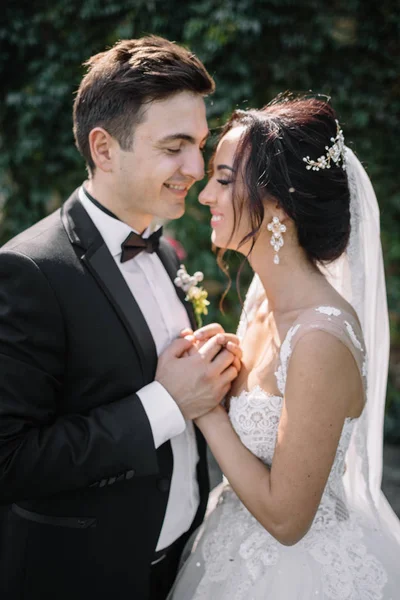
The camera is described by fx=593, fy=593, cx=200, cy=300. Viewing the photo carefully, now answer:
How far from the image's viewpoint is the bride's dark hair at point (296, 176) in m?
2.12

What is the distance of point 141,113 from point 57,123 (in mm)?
3159

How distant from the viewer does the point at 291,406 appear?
1.92m

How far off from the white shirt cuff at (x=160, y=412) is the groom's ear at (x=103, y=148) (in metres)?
0.87

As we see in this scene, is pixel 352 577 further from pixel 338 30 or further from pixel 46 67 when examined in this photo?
pixel 46 67

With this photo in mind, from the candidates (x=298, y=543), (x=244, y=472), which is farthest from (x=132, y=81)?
(x=298, y=543)

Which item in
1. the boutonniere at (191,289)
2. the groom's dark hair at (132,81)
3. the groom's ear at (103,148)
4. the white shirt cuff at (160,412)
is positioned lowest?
the white shirt cuff at (160,412)

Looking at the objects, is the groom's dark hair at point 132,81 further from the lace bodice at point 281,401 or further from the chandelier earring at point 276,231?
the lace bodice at point 281,401

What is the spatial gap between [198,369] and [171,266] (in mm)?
682

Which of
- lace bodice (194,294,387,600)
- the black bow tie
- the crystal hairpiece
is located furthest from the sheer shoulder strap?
the black bow tie

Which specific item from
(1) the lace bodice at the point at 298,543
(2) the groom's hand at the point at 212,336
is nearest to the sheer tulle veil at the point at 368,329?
(1) the lace bodice at the point at 298,543

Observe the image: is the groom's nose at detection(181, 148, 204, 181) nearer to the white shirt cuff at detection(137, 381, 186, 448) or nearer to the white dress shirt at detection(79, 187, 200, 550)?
the white dress shirt at detection(79, 187, 200, 550)

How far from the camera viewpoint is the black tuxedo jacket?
1872mm

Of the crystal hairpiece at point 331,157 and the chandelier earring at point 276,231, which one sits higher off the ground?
the crystal hairpiece at point 331,157

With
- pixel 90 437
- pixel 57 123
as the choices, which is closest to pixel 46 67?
pixel 57 123
